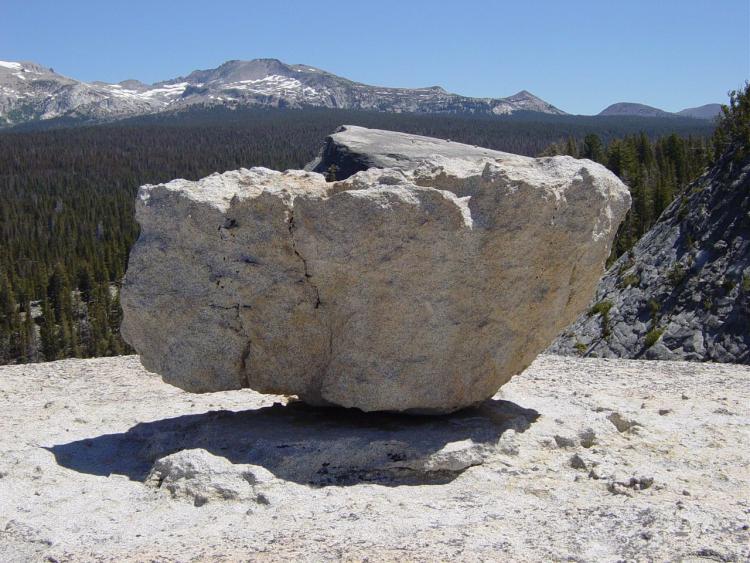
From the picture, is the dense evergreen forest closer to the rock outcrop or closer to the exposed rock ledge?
the rock outcrop

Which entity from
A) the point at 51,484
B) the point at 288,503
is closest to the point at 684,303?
the point at 288,503

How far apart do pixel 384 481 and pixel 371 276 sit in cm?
217

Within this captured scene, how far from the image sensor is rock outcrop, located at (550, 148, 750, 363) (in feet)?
51.2

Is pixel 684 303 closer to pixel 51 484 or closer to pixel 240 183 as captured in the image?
pixel 240 183

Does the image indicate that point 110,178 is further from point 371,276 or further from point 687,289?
point 371,276

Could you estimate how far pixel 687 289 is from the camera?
16984mm

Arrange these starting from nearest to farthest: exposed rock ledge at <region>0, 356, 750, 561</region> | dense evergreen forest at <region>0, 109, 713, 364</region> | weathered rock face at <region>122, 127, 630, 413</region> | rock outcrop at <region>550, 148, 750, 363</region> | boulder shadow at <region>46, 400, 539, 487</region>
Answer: exposed rock ledge at <region>0, 356, 750, 561</region> < boulder shadow at <region>46, 400, 539, 487</region> < weathered rock face at <region>122, 127, 630, 413</region> < rock outcrop at <region>550, 148, 750, 363</region> < dense evergreen forest at <region>0, 109, 713, 364</region>

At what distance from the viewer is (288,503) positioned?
23.1 feet

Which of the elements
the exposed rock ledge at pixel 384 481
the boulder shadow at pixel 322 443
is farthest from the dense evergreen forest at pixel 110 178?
the boulder shadow at pixel 322 443

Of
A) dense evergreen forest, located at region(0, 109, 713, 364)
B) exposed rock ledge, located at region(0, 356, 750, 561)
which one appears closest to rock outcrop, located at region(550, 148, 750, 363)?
exposed rock ledge, located at region(0, 356, 750, 561)

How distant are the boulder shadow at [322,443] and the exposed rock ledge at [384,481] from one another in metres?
0.02

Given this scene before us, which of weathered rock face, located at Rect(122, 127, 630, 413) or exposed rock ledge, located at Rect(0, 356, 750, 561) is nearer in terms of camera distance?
exposed rock ledge, located at Rect(0, 356, 750, 561)

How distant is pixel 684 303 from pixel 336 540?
42.2 feet

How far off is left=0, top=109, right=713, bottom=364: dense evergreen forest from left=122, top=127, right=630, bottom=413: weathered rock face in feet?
84.8
